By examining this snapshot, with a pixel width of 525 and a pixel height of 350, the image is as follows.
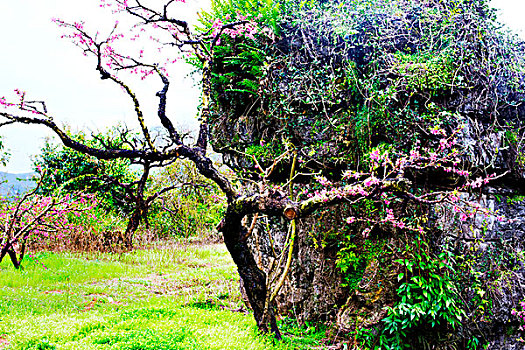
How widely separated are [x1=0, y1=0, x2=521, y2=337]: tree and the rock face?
0.02 metres

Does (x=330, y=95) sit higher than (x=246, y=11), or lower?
lower

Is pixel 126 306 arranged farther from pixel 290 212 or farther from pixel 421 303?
pixel 421 303

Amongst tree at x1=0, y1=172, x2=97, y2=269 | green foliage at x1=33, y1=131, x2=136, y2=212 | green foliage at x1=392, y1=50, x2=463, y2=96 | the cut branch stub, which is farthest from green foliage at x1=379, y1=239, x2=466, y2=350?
green foliage at x1=33, y1=131, x2=136, y2=212

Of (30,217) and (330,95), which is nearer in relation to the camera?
(330,95)

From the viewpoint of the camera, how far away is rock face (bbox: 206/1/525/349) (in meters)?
4.68

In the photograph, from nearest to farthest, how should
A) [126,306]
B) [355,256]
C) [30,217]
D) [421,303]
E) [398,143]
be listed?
[421,303] < [398,143] < [355,256] < [126,306] < [30,217]

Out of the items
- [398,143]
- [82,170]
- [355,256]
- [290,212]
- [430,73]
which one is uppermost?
[430,73]

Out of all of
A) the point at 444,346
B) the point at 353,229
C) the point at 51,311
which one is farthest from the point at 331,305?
the point at 51,311

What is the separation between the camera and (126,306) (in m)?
6.22

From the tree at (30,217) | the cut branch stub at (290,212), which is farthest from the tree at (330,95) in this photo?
the tree at (30,217)

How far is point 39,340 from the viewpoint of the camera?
4.09 meters

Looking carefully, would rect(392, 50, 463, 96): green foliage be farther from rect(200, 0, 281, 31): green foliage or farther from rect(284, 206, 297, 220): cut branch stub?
rect(284, 206, 297, 220): cut branch stub

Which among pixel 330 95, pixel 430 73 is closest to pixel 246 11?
pixel 330 95

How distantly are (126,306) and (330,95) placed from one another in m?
5.03
